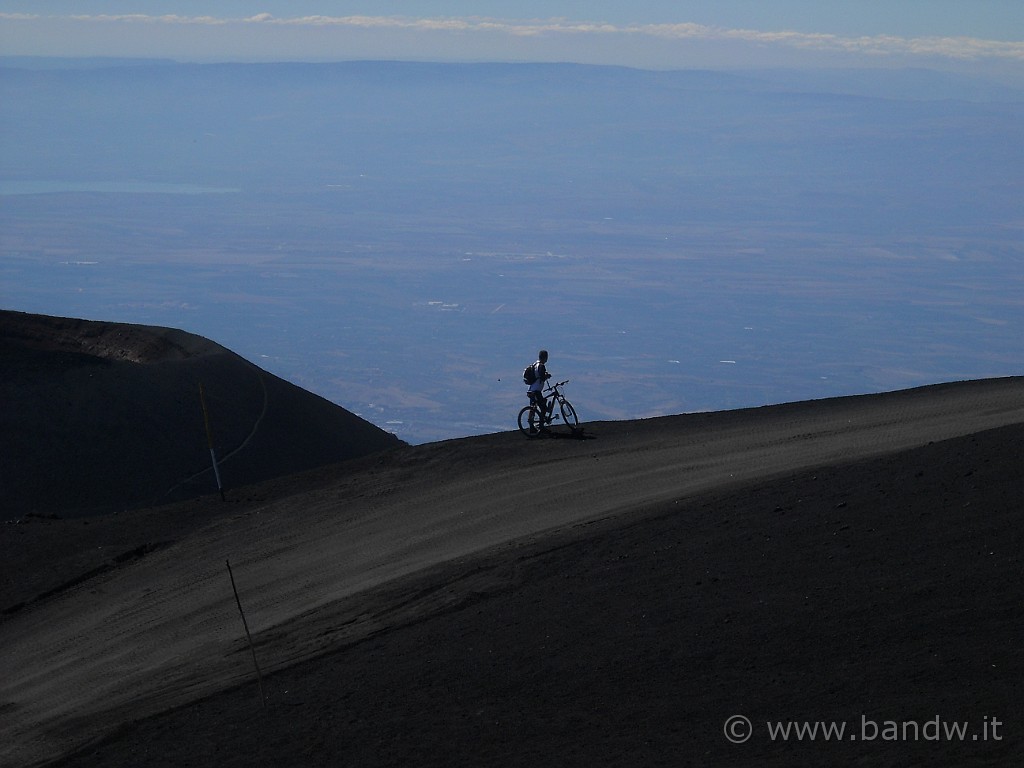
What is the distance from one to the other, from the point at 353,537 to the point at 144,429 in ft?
45.0

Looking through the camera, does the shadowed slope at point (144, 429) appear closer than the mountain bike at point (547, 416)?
No

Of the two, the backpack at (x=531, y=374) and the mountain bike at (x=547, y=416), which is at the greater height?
the backpack at (x=531, y=374)

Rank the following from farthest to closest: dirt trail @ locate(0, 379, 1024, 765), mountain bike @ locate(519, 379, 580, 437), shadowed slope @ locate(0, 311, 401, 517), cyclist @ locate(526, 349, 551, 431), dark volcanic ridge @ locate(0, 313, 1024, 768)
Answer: shadowed slope @ locate(0, 311, 401, 517) < mountain bike @ locate(519, 379, 580, 437) < cyclist @ locate(526, 349, 551, 431) < dirt trail @ locate(0, 379, 1024, 765) < dark volcanic ridge @ locate(0, 313, 1024, 768)

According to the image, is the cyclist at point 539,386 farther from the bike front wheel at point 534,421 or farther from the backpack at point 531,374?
the bike front wheel at point 534,421

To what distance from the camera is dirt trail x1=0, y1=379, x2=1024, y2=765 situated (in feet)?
35.3

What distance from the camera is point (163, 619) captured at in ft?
43.6

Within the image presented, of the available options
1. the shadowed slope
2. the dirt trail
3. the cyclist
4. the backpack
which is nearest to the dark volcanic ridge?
the dirt trail

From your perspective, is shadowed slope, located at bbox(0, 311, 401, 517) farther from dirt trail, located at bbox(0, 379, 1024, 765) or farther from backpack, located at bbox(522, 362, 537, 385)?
backpack, located at bbox(522, 362, 537, 385)

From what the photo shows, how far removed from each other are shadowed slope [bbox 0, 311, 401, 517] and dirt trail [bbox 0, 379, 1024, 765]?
7.56 meters

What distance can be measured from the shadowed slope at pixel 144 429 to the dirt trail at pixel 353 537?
756 cm

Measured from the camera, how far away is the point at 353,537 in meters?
15.3

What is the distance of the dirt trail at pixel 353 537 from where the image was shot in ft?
35.3

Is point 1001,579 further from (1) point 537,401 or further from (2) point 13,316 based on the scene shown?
(2) point 13,316

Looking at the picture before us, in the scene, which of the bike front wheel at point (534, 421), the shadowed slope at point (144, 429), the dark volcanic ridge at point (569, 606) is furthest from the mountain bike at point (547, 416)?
the shadowed slope at point (144, 429)
